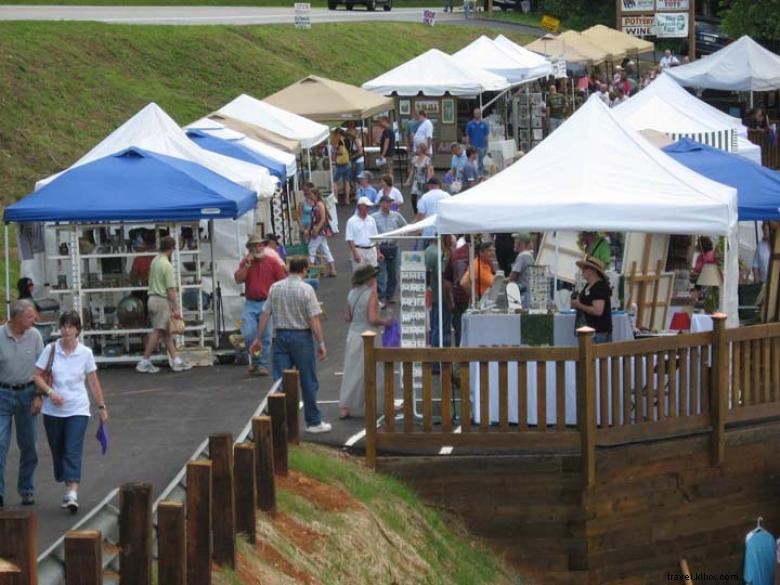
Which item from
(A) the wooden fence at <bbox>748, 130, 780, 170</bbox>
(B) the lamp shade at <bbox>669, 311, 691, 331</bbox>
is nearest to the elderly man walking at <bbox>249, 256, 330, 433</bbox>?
(B) the lamp shade at <bbox>669, 311, 691, 331</bbox>

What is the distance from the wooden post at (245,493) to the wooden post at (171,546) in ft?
6.56

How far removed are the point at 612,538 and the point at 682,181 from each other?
3492 mm

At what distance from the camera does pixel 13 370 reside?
1262 cm

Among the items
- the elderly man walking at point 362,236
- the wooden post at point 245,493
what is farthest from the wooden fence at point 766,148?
the wooden post at point 245,493

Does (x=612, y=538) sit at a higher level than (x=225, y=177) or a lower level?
lower

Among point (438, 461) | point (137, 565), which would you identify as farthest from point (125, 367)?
point (137, 565)

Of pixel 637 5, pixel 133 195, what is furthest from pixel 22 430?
pixel 637 5

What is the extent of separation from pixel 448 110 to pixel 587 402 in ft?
90.4

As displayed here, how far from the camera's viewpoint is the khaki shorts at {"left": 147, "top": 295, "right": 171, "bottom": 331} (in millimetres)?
19250

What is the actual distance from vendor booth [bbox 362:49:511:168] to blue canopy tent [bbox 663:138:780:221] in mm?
15708

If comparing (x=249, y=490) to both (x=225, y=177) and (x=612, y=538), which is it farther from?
(x=225, y=177)

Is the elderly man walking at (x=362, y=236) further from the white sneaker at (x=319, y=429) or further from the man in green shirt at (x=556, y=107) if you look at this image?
the man in green shirt at (x=556, y=107)

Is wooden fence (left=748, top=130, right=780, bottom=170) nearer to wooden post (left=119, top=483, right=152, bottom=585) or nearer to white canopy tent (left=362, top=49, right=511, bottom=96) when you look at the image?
white canopy tent (left=362, top=49, right=511, bottom=96)

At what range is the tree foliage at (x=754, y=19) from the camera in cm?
4650
